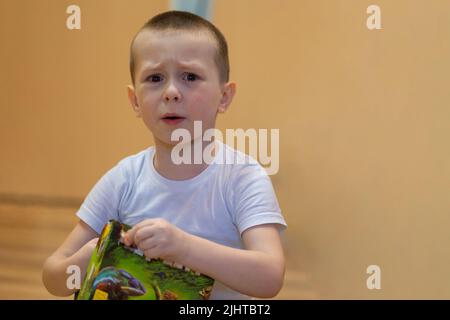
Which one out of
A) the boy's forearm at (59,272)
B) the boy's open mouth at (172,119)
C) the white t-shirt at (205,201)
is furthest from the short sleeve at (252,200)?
the boy's forearm at (59,272)

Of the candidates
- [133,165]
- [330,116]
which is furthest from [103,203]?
[330,116]

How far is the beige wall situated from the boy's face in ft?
1.13

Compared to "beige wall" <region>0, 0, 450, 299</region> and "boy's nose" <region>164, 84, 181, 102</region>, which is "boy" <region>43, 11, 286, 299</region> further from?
"beige wall" <region>0, 0, 450, 299</region>

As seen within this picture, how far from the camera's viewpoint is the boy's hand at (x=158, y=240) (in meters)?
0.71

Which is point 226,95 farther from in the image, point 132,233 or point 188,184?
point 132,233

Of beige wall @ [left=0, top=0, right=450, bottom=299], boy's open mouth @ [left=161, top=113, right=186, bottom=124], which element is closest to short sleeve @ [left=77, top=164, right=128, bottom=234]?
boy's open mouth @ [left=161, top=113, right=186, bottom=124]

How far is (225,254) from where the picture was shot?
760 mm

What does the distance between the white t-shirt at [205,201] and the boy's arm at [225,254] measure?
28 millimetres

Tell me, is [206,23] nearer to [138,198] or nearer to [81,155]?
[138,198]

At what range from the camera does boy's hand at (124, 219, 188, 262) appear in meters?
0.71

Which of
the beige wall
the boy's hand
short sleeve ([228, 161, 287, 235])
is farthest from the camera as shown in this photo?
the beige wall

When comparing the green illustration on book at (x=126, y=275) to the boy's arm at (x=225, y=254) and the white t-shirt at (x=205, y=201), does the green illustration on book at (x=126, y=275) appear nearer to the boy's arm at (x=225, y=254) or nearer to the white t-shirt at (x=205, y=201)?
the boy's arm at (x=225, y=254)

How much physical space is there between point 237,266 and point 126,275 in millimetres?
128

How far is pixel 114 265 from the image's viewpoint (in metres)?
0.72
